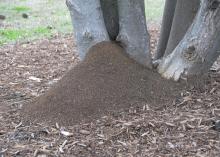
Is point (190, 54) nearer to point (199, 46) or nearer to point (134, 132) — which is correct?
point (199, 46)

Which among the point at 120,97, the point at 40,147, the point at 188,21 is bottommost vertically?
the point at 40,147

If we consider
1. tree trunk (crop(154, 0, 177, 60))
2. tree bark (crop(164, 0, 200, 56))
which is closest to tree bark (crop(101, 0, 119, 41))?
tree bark (crop(164, 0, 200, 56))

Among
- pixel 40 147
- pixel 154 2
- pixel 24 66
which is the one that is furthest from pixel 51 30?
pixel 40 147

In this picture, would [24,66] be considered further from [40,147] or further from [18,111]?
[40,147]

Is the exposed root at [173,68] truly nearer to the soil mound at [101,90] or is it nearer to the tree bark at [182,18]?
the soil mound at [101,90]

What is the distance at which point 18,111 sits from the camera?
480 centimetres

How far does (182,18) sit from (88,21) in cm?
130

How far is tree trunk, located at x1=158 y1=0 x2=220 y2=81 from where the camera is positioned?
464 centimetres

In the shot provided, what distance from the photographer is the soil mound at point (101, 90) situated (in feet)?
14.4

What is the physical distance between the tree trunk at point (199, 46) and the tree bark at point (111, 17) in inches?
25.4

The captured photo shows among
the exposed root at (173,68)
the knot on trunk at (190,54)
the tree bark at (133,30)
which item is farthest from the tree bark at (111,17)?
the knot on trunk at (190,54)

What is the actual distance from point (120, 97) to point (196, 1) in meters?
1.70

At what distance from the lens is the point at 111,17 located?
5070 millimetres

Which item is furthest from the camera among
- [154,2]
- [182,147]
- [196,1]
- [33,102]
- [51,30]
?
[154,2]
